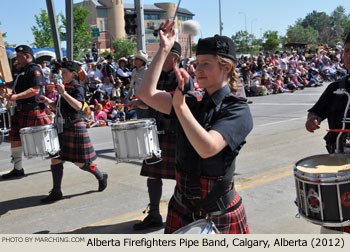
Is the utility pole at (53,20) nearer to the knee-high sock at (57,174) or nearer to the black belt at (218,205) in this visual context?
the knee-high sock at (57,174)

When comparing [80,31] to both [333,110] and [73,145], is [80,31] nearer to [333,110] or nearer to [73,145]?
[73,145]

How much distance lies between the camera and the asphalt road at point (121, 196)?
15.3 feet

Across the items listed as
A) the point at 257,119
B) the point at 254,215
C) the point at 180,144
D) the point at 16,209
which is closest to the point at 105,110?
the point at 257,119

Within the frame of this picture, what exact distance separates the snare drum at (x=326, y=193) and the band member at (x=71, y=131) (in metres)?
3.54

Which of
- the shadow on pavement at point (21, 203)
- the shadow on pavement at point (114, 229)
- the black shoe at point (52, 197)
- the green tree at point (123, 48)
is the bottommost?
the shadow on pavement at point (114, 229)

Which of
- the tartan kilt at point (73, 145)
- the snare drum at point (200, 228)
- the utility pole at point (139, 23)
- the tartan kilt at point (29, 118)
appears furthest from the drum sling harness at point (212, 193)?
the utility pole at point (139, 23)

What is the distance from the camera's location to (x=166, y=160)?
14.2 feet

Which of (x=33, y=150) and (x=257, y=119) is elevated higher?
(x=33, y=150)

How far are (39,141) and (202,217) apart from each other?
350 cm

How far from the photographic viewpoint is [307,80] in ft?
87.8

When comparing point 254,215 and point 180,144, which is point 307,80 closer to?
point 254,215

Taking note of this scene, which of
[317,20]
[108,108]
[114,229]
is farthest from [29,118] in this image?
[317,20]

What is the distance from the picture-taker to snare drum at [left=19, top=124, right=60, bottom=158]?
205 inches

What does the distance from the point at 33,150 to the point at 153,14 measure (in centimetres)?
11228
